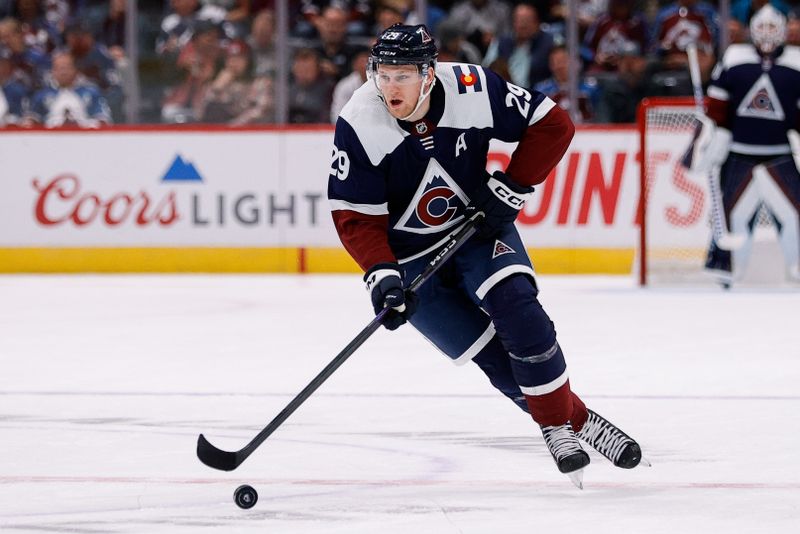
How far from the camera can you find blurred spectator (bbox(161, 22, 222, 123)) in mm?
9273

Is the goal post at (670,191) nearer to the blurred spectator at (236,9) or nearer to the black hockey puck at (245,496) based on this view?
the blurred spectator at (236,9)

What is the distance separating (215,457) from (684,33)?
634 cm

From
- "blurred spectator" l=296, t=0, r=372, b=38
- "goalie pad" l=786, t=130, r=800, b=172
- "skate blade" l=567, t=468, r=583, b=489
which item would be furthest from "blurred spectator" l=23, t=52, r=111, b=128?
"skate blade" l=567, t=468, r=583, b=489

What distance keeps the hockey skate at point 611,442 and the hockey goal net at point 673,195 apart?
5.06 metres

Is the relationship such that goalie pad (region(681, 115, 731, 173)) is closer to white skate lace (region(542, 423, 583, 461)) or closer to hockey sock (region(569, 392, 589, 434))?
hockey sock (region(569, 392, 589, 434))

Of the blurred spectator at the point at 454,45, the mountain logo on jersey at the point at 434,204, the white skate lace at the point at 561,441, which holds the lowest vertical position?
the blurred spectator at the point at 454,45

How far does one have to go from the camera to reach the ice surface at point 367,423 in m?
3.10

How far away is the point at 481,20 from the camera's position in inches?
368

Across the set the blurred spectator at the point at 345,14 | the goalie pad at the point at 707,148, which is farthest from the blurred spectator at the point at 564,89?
the blurred spectator at the point at 345,14

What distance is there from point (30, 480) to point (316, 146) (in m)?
5.80

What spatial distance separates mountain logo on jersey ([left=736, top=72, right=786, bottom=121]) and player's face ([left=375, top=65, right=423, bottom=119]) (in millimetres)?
5345

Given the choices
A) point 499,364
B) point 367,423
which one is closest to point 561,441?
point 499,364

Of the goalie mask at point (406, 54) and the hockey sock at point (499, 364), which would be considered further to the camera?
the hockey sock at point (499, 364)

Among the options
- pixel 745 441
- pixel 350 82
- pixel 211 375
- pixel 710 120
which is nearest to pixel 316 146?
pixel 350 82
